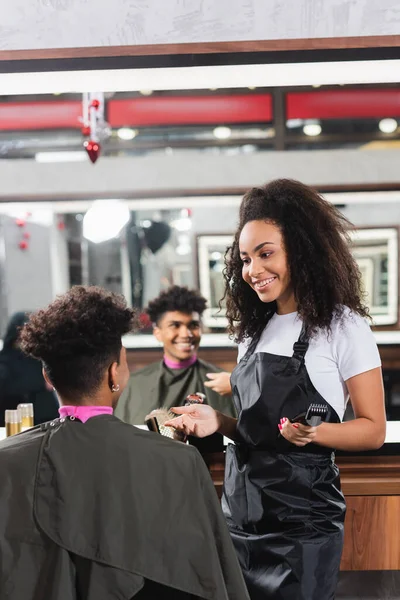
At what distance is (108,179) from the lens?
179 inches

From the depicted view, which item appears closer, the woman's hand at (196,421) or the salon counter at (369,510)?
the woman's hand at (196,421)

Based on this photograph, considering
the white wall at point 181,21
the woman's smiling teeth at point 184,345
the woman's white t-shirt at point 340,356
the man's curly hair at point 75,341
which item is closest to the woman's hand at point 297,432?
the woman's white t-shirt at point 340,356

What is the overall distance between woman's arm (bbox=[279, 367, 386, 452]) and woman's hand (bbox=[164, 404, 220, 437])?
0.88 feet

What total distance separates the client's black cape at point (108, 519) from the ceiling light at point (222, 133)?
12.0 ft

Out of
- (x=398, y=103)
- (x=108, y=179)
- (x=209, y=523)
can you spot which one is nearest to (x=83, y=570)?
(x=209, y=523)

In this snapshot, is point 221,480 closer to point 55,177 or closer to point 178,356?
point 178,356

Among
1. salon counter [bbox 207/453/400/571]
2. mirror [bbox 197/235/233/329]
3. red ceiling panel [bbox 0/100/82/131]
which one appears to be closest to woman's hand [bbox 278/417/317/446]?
salon counter [bbox 207/453/400/571]

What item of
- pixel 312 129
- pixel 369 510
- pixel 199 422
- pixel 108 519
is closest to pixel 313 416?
pixel 199 422

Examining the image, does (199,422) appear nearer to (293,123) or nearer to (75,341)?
(75,341)

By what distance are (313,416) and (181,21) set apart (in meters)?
1.09

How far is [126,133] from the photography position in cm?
467

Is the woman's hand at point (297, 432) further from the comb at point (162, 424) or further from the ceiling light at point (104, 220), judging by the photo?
the ceiling light at point (104, 220)

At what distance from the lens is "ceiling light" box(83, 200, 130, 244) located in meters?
4.83

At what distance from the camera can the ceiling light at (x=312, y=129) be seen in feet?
15.1
